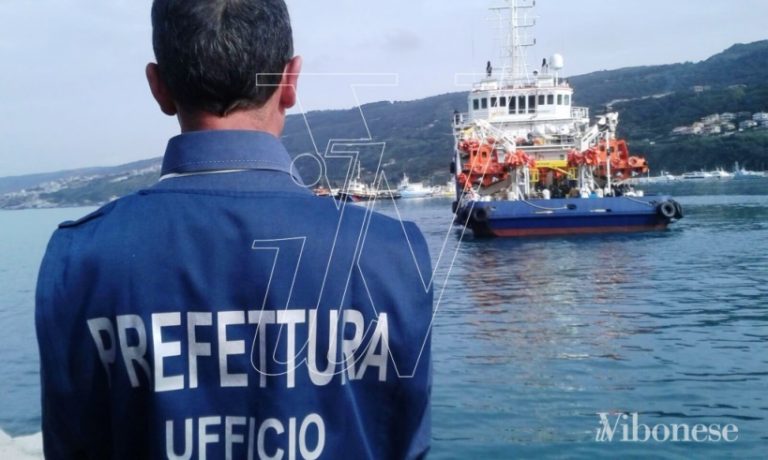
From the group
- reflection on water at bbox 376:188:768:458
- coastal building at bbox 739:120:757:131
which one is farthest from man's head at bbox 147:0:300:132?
coastal building at bbox 739:120:757:131

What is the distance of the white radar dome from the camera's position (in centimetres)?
3169

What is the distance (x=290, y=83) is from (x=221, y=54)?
0.14 metres

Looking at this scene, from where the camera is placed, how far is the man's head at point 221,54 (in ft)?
4.32

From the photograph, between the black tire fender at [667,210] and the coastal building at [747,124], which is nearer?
the black tire fender at [667,210]

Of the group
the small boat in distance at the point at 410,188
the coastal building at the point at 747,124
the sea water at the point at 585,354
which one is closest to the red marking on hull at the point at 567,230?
the sea water at the point at 585,354

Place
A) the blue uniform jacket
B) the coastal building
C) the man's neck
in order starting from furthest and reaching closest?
1. the coastal building
2. the man's neck
3. the blue uniform jacket

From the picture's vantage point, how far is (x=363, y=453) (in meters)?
1.34

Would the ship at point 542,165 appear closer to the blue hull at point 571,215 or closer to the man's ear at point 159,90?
the blue hull at point 571,215

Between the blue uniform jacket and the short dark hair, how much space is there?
0.07 meters

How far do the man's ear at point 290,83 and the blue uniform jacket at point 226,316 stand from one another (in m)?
0.10

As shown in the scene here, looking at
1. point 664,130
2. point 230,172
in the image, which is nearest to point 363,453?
point 230,172

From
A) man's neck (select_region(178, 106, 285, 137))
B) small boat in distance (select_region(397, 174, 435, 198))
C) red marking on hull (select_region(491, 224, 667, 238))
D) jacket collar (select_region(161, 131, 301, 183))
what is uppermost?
man's neck (select_region(178, 106, 285, 137))

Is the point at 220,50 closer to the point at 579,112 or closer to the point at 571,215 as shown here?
the point at 571,215

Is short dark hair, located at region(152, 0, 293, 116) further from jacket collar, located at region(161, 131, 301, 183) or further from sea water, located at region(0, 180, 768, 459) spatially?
sea water, located at region(0, 180, 768, 459)
